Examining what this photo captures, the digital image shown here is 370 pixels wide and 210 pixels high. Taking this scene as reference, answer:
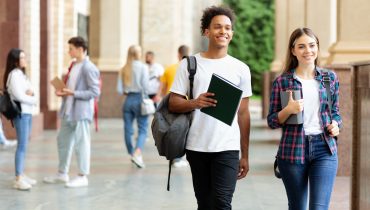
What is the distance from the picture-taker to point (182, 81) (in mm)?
6418

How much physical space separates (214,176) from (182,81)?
676 millimetres

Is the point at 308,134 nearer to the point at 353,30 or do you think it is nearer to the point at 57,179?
the point at 57,179

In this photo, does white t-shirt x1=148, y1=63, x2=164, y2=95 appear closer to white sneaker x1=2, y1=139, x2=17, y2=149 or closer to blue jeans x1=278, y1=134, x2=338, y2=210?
white sneaker x1=2, y1=139, x2=17, y2=149

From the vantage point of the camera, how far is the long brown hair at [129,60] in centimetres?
1442

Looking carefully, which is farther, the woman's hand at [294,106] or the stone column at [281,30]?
the stone column at [281,30]

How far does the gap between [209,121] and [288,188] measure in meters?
0.73

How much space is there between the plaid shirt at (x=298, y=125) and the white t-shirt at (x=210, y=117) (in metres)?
0.30

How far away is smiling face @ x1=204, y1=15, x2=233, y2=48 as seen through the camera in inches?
251

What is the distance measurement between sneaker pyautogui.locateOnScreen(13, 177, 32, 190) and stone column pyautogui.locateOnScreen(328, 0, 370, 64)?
497 centimetres

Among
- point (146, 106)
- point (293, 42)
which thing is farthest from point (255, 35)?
point (293, 42)

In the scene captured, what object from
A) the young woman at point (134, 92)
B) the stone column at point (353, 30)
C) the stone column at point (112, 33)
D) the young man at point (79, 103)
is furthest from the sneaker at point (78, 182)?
the stone column at point (112, 33)

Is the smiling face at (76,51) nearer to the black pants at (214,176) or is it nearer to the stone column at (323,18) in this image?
the black pants at (214,176)

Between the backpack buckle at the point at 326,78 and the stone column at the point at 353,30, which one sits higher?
the stone column at the point at 353,30

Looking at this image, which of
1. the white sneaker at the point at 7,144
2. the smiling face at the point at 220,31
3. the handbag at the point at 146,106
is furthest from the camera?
the white sneaker at the point at 7,144
